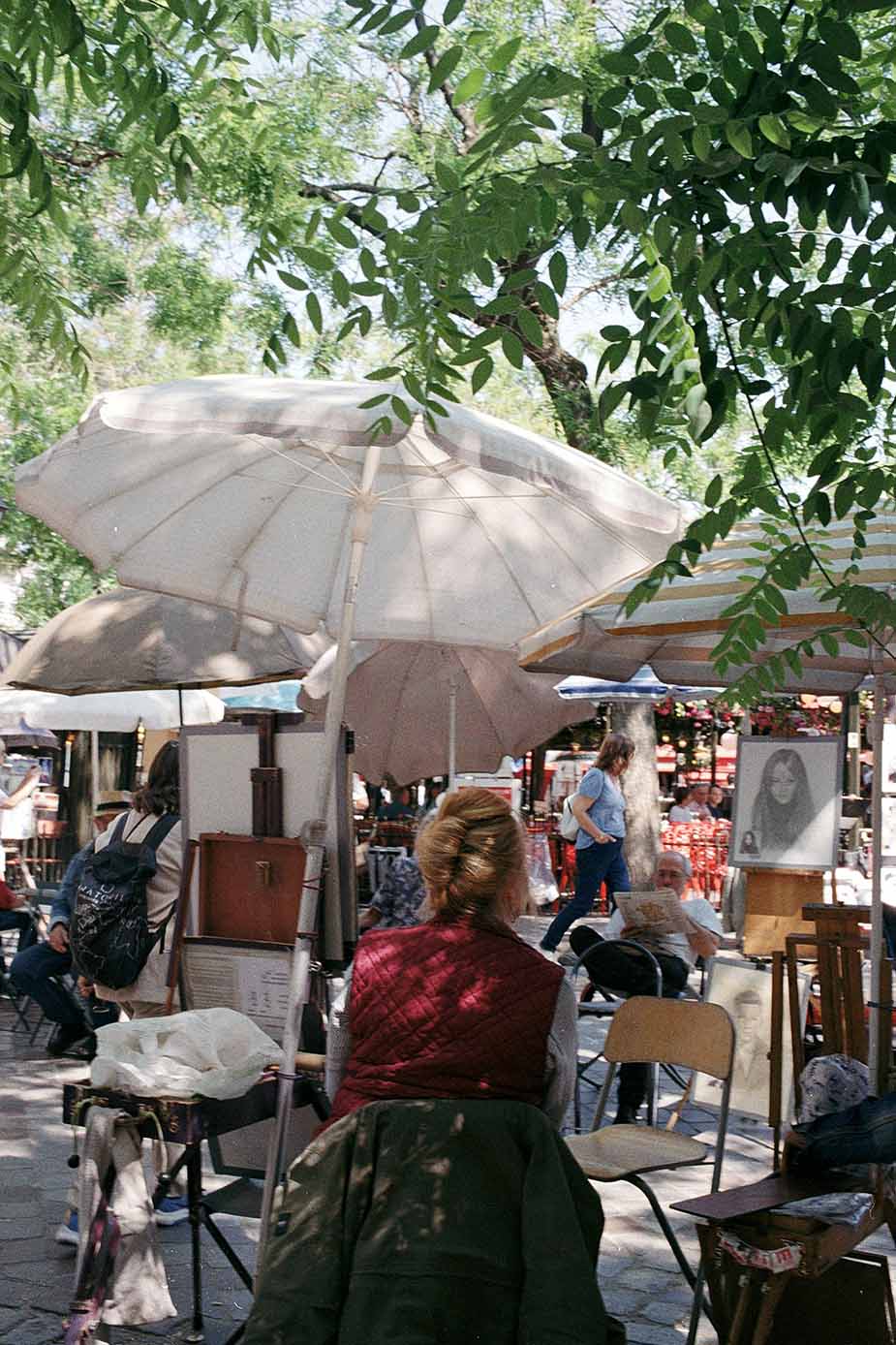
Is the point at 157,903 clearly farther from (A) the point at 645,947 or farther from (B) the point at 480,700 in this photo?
(B) the point at 480,700

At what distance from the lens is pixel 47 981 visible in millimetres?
8945

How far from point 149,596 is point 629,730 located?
9933 millimetres

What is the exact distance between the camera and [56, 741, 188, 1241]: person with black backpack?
5.81 meters

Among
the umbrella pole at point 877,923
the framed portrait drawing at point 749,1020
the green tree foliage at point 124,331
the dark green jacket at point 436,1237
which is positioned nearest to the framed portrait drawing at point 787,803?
the framed portrait drawing at point 749,1020

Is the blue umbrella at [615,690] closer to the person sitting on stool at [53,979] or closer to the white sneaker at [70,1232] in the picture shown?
the person sitting on stool at [53,979]

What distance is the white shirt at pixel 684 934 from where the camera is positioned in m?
8.15

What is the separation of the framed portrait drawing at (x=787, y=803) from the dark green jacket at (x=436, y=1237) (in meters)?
4.53

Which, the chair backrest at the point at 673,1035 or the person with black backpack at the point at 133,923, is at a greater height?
the person with black backpack at the point at 133,923

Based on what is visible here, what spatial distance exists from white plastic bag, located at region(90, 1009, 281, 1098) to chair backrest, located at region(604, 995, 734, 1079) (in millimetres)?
1462

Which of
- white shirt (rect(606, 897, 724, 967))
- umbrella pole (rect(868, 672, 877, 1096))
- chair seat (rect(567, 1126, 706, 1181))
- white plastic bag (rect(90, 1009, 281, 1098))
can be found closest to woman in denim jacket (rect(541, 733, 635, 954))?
white shirt (rect(606, 897, 724, 967))

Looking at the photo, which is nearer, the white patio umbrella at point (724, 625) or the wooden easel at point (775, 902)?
the white patio umbrella at point (724, 625)

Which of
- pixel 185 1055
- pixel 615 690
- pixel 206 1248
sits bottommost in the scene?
pixel 206 1248

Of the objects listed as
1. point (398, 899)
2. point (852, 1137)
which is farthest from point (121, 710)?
point (852, 1137)

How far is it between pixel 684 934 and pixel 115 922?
3.55m
